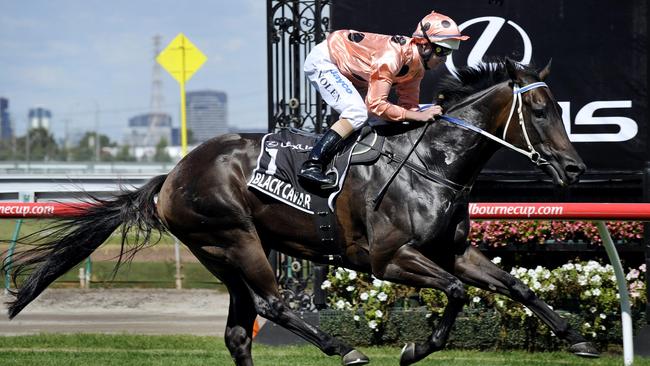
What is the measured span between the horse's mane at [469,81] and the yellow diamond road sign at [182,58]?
7.13m

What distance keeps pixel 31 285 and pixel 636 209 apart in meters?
3.68

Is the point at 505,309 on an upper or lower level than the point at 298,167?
lower

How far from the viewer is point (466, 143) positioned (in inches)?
217

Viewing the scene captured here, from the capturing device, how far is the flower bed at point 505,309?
732 cm

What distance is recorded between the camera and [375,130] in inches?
224

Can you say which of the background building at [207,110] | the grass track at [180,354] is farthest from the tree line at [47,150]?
the background building at [207,110]

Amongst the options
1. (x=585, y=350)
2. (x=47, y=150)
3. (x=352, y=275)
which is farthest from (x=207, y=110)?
(x=585, y=350)

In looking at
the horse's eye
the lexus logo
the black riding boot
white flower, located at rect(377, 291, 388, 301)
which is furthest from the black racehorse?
the lexus logo

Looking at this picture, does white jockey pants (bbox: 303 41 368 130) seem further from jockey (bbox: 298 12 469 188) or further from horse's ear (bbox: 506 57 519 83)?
horse's ear (bbox: 506 57 519 83)

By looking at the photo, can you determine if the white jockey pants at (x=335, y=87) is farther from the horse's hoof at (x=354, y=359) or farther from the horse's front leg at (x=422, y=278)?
the horse's hoof at (x=354, y=359)

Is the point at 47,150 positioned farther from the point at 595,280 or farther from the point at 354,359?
the point at 354,359

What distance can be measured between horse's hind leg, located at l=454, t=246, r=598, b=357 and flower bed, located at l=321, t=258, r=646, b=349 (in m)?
1.92

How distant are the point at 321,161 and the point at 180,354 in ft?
7.87

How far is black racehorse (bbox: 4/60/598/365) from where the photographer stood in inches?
211
